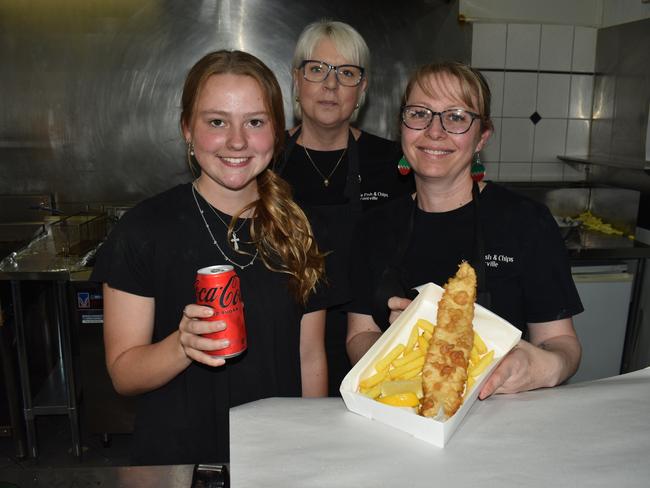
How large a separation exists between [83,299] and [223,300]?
5.79ft

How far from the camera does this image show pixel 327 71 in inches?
76.2

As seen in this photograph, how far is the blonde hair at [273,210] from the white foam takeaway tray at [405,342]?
0.29 metres

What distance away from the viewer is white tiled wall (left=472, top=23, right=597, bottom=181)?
11.3 feet

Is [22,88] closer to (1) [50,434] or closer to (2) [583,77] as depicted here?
(1) [50,434]

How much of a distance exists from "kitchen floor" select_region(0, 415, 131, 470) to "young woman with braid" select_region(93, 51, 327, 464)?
159 cm

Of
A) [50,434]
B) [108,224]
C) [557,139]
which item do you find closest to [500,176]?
[557,139]

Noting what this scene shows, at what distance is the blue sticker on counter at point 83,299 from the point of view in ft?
8.18

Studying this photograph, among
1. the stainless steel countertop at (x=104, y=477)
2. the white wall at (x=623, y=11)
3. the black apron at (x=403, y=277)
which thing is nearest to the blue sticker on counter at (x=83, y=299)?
the black apron at (x=403, y=277)

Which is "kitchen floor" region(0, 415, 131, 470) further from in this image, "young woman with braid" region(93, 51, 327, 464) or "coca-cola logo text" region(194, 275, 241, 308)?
"coca-cola logo text" region(194, 275, 241, 308)

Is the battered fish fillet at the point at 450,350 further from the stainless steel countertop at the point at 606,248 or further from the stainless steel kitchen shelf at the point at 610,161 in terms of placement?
the stainless steel kitchen shelf at the point at 610,161

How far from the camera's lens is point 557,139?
11.9 feet

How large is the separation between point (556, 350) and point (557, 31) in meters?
2.81

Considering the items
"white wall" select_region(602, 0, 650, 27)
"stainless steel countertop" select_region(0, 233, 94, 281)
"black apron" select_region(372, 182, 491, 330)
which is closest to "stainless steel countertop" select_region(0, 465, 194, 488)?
"black apron" select_region(372, 182, 491, 330)

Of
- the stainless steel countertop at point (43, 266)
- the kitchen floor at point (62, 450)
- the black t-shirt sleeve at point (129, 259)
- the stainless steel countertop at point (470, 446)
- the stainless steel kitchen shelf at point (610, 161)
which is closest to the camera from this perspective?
the stainless steel countertop at point (470, 446)
